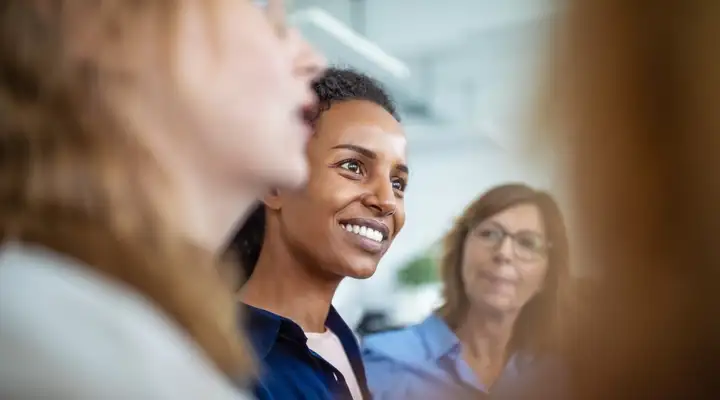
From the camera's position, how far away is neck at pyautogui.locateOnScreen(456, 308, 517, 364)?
0.66 m

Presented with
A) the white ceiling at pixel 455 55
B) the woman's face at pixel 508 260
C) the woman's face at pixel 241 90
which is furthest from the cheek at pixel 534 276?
Answer: the woman's face at pixel 241 90

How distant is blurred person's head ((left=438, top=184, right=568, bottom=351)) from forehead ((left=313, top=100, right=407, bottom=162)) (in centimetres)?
10

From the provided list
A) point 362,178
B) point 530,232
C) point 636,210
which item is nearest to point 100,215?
point 362,178

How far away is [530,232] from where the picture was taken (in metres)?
0.66

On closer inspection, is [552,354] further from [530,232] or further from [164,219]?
[164,219]

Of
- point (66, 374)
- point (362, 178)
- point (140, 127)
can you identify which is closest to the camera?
point (66, 374)

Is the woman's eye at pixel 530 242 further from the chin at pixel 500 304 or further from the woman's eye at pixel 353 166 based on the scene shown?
the woman's eye at pixel 353 166

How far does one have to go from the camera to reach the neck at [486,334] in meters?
0.66

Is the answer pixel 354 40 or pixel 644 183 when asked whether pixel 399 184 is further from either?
pixel 644 183

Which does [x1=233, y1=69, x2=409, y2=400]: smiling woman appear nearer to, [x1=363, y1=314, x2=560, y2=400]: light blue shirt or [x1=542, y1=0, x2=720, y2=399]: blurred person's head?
[x1=363, y1=314, x2=560, y2=400]: light blue shirt

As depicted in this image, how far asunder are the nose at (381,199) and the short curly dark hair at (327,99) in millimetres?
69

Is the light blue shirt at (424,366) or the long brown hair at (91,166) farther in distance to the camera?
the light blue shirt at (424,366)

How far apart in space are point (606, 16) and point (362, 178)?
1.03 ft

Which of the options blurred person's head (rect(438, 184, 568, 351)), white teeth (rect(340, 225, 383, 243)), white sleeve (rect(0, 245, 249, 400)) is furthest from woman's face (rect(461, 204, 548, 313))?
white sleeve (rect(0, 245, 249, 400))
